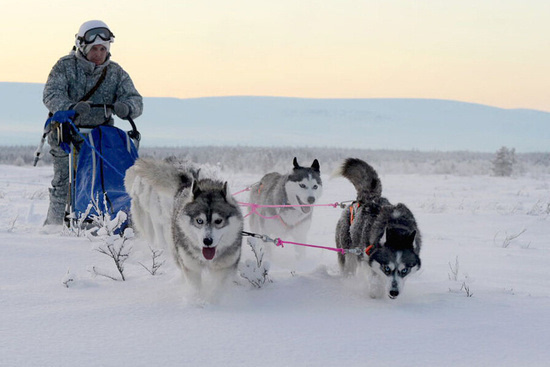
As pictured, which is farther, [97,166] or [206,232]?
[97,166]

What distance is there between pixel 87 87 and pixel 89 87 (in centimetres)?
2

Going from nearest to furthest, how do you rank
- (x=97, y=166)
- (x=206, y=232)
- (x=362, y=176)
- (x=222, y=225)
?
(x=206, y=232) → (x=222, y=225) → (x=362, y=176) → (x=97, y=166)

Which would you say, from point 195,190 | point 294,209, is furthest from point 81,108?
point 294,209

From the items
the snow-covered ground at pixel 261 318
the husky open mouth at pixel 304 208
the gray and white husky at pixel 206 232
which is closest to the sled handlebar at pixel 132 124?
the snow-covered ground at pixel 261 318

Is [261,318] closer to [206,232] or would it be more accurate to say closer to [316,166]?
[206,232]

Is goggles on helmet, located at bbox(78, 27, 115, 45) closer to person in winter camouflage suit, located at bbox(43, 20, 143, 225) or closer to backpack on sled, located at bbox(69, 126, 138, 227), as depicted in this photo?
person in winter camouflage suit, located at bbox(43, 20, 143, 225)

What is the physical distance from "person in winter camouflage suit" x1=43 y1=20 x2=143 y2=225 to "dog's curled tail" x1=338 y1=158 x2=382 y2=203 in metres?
2.74

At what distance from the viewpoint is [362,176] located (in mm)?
4984

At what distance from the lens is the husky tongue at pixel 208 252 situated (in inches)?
150

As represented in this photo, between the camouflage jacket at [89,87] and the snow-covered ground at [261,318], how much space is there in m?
1.58

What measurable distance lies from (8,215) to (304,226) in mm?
5006

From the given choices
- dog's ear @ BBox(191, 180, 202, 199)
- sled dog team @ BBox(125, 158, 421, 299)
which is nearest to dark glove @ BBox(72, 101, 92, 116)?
sled dog team @ BBox(125, 158, 421, 299)

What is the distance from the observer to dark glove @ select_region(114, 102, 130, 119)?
6090mm

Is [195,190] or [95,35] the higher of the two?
[95,35]
